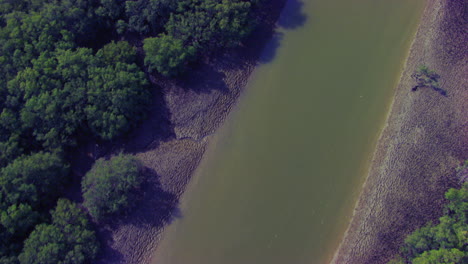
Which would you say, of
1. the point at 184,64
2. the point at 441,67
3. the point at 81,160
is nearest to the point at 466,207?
the point at 441,67

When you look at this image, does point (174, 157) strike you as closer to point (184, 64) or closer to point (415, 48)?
point (184, 64)

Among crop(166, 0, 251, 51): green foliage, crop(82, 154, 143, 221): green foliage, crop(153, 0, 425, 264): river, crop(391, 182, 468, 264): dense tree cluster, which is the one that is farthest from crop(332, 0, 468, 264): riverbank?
crop(82, 154, 143, 221): green foliage

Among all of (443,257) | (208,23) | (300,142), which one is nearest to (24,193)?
(208,23)

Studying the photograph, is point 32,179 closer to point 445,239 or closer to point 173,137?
point 173,137

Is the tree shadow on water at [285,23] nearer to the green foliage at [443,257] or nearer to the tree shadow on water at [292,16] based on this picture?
the tree shadow on water at [292,16]

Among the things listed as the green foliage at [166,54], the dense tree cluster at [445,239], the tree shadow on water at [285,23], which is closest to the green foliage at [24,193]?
the green foliage at [166,54]

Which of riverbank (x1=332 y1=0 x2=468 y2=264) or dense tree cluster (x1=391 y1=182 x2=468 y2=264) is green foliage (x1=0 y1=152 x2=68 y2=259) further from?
dense tree cluster (x1=391 y1=182 x2=468 y2=264)
